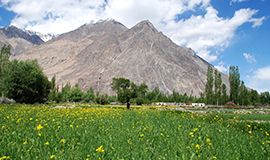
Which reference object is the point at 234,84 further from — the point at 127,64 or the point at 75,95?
the point at 127,64

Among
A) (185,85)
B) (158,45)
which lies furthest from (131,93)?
(158,45)

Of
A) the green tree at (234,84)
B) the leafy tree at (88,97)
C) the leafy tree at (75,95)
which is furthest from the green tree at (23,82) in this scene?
the green tree at (234,84)

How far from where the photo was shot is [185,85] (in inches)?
5472

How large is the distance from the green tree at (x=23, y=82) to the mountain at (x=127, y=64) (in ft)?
306

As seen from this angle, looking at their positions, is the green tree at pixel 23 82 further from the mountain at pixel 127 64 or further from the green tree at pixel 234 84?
the mountain at pixel 127 64

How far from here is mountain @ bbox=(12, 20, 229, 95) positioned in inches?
5433

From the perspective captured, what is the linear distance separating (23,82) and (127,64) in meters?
115

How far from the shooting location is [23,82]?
3516cm

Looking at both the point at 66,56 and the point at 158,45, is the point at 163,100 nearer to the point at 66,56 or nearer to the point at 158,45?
the point at 158,45

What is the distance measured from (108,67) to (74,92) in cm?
8475

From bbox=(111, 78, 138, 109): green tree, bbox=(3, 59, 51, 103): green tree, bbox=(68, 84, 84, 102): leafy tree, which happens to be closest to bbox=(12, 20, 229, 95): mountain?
bbox=(68, 84, 84, 102): leafy tree

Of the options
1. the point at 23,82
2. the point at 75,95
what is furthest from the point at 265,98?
the point at 23,82

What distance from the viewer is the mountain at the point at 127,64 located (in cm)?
13800

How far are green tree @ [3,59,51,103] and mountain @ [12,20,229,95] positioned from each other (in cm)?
9319
